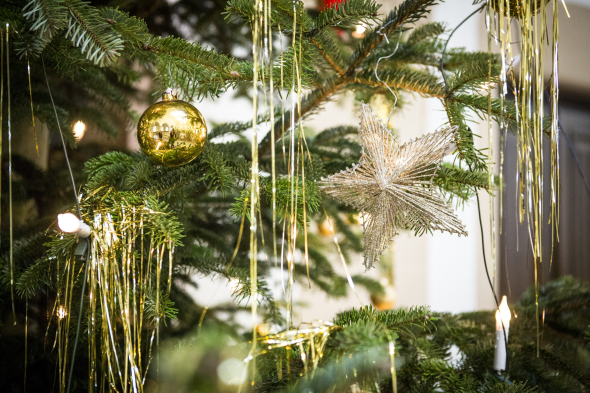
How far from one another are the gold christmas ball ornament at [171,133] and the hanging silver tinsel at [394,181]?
164 mm

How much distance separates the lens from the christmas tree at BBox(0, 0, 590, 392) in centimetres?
41

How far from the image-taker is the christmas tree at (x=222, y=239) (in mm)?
410

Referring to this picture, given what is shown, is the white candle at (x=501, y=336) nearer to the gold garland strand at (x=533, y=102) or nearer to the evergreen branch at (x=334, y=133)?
the gold garland strand at (x=533, y=102)

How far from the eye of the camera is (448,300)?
1592 mm

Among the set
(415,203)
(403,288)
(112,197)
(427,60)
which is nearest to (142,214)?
(112,197)

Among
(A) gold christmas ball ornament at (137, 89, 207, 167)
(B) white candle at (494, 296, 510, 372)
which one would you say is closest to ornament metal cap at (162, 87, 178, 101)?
(A) gold christmas ball ornament at (137, 89, 207, 167)

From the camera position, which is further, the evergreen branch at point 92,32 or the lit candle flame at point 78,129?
the lit candle flame at point 78,129

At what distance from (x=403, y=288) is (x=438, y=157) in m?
1.26

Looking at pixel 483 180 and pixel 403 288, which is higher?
Result: pixel 483 180

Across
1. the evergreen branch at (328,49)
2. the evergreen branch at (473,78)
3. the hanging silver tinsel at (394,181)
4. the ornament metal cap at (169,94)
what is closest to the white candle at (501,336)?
the hanging silver tinsel at (394,181)

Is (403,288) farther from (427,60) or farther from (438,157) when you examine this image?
(438,157)

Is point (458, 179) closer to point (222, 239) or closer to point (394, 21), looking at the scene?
point (394, 21)

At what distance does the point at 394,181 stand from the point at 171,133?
267 mm

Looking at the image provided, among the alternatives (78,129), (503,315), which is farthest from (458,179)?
(78,129)
